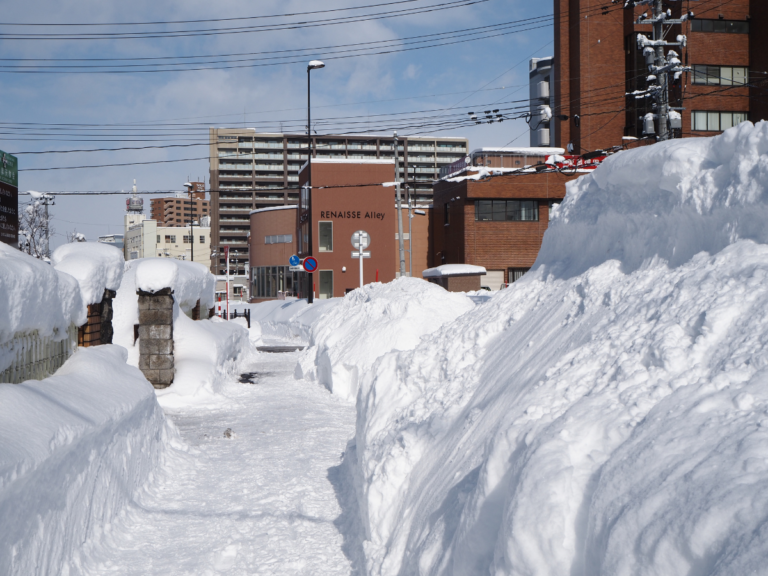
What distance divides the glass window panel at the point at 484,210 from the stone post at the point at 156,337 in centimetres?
2751

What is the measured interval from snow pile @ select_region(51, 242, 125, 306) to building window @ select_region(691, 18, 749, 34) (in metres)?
38.0

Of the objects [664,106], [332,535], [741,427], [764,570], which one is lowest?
[332,535]

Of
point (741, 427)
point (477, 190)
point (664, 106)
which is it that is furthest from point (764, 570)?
point (477, 190)

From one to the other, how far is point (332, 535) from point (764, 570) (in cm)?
425

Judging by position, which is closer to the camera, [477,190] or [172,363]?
[172,363]

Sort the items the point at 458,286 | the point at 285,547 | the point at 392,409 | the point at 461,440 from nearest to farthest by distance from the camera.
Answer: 1. the point at 461,440
2. the point at 285,547
3. the point at 392,409
4. the point at 458,286

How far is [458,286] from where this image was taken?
102ft

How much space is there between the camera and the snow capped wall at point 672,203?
3830 millimetres

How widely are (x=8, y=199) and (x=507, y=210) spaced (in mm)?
32668

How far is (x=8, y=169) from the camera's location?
267 inches

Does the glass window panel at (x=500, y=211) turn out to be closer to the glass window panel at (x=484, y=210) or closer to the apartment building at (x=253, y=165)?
the glass window panel at (x=484, y=210)

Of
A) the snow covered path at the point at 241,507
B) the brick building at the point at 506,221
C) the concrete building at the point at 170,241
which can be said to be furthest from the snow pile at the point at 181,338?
the concrete building at the point at 170,241

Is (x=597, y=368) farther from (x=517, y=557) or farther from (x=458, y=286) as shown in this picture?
(x=458, y=286)

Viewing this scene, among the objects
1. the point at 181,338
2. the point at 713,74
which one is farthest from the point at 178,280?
the point at 713,74
